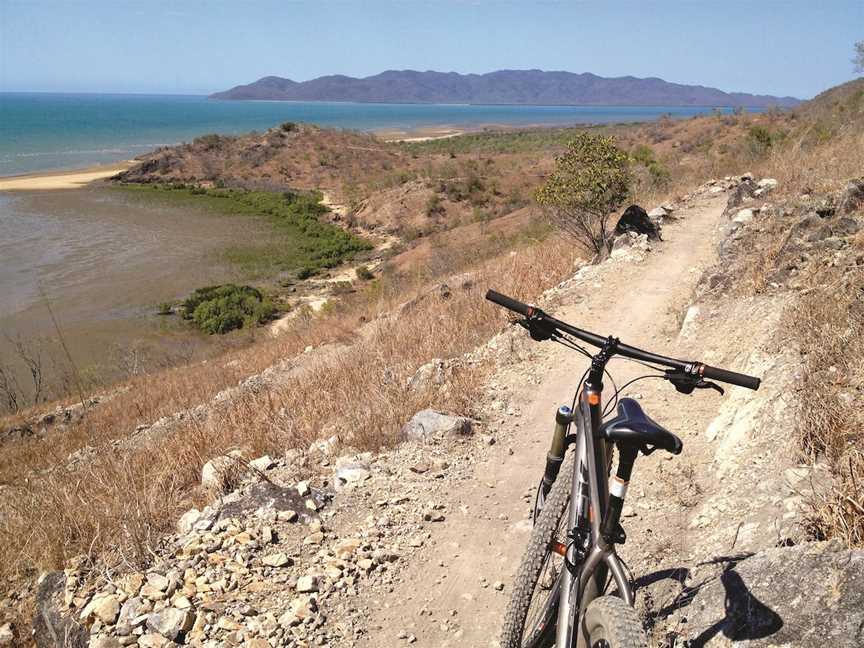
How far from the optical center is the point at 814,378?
3906 millimetres

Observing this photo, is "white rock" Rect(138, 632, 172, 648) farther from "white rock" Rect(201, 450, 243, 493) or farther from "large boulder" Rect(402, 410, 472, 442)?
"large boulder" Rect(402, 410, 472, 442)

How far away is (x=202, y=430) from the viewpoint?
664 cm

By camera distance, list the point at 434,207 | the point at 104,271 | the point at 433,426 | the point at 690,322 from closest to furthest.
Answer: the point at 433,426 → the point at 690,322 → the point at 104,271 → the point at 434,207

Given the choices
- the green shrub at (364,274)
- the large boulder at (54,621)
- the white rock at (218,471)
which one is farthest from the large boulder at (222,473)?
the green shrub at (364,274)

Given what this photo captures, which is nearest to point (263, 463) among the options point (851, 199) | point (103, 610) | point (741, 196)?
point (103, 610)

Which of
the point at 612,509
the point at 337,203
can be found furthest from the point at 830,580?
the point at 337,203

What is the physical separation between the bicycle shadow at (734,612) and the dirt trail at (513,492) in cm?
66

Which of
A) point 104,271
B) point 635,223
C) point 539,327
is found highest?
point 539,327

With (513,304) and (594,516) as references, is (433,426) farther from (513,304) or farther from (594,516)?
(594,516)

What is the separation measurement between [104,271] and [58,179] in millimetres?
33789

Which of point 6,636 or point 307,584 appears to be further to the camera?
point 6,636

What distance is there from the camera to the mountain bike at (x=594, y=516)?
2109 mm

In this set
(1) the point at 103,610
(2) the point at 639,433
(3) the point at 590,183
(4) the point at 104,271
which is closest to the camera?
(2) the point at 639,433

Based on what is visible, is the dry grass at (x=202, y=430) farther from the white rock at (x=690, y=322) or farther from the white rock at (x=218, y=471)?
the white rock at (x=690, y=322)
